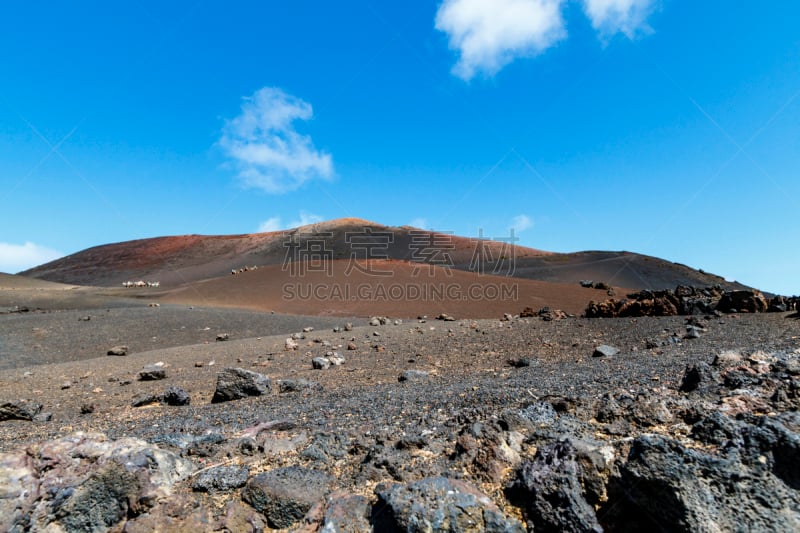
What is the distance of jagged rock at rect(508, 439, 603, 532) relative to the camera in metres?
1.95

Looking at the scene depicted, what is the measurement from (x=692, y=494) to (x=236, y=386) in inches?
189

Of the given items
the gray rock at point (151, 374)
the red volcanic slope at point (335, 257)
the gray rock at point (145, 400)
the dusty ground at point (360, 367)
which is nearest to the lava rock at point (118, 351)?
the dusty ground at point (360, 367)

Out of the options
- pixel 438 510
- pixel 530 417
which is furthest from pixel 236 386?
pixel 438 510

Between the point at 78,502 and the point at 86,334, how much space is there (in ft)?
39.2

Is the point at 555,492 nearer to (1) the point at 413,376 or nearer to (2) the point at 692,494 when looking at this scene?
(2) the point at 692,494

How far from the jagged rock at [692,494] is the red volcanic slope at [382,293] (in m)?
15.2

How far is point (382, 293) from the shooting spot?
21.7m

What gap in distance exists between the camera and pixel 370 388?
5.21 metres

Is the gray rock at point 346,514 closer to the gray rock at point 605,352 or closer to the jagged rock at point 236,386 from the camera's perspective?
the jagged rock at point 236,386

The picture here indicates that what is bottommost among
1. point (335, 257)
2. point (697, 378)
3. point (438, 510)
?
point (438, 510)

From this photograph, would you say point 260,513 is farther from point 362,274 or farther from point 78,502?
point 362,274

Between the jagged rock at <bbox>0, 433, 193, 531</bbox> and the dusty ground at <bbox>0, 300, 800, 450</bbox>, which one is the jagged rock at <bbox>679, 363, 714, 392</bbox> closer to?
the dusty ground at <bbox>0, 300, 800, 450</bbox>

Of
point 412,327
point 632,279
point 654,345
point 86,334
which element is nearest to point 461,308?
point 412,327

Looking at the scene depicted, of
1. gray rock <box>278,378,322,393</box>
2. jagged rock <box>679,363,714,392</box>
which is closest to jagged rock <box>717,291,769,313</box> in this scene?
jagged rock <box>679,363,714,392</box>
